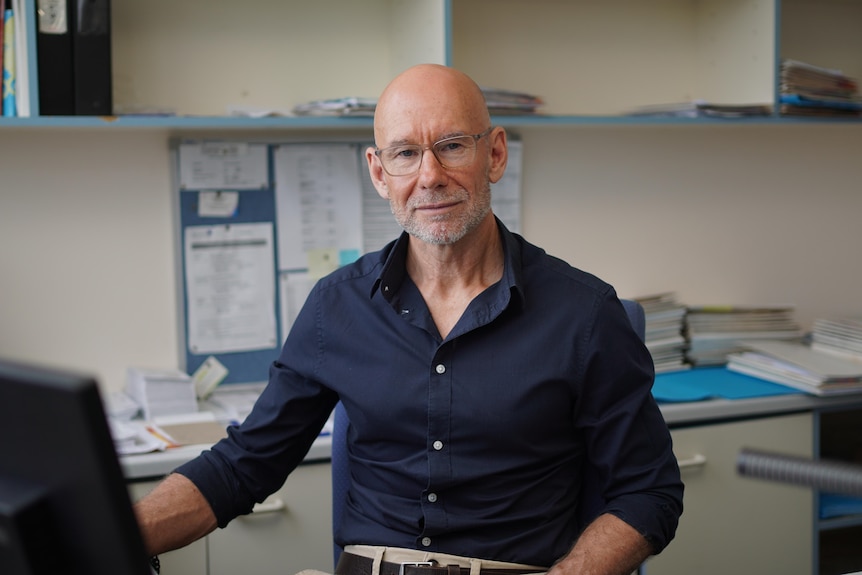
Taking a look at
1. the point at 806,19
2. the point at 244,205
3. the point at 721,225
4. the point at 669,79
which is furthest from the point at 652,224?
the point at 244,205

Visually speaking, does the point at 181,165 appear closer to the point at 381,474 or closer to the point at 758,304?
the point at 381,474

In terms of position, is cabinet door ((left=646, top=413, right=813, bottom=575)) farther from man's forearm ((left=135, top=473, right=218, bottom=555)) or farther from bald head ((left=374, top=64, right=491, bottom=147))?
man's forearm ((left=135, top=473, right=218, bottom=555))

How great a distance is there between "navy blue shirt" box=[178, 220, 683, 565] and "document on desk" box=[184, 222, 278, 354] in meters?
0.91

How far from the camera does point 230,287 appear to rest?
2.54m

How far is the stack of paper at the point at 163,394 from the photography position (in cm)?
233

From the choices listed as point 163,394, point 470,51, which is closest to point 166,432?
point 163,394

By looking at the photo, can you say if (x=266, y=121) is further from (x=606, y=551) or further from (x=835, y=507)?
(x=835, y=507)

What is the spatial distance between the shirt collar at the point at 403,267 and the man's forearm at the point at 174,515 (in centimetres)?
45

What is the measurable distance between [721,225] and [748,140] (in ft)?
0.90

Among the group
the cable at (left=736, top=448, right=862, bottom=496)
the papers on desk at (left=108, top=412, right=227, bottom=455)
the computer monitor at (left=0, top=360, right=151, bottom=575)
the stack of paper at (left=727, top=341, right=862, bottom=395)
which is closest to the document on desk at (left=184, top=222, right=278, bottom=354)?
the papers on desk at (left=108, top=412, right=227, bottom=455)

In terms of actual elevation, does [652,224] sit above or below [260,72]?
below

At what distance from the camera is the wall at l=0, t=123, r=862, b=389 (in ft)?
7.89

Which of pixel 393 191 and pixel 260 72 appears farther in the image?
pixel 260 72

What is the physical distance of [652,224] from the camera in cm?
294
